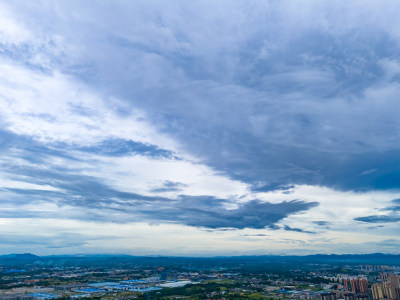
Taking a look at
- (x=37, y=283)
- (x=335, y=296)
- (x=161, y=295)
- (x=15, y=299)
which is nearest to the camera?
(x=335, y=296)

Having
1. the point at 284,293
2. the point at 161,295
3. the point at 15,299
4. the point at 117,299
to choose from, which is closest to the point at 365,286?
the point at 284,293

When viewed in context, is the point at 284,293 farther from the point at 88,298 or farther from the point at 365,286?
the point at 88,298

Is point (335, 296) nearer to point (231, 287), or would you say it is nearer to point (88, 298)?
point (231, 287)

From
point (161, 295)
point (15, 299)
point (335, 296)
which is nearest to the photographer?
point (335, 296)

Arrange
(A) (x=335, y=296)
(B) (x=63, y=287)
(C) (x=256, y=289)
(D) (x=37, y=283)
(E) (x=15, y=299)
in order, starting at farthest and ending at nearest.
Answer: (D) (x=37, y=283), (B) (x=63, y=287), (C) (x=256, y=289), (E) (x=15, y=299), (A) (x=335, y=296)

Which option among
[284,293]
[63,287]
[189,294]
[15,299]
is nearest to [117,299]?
[189,294]

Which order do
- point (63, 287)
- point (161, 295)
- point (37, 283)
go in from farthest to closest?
point (37, 283), point (63, 287), point (161, 295)

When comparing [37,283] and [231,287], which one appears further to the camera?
[37,283]

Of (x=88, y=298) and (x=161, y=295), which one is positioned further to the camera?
(x=161, y=295)

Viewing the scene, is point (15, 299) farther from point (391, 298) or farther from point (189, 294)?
point (391, 298)
